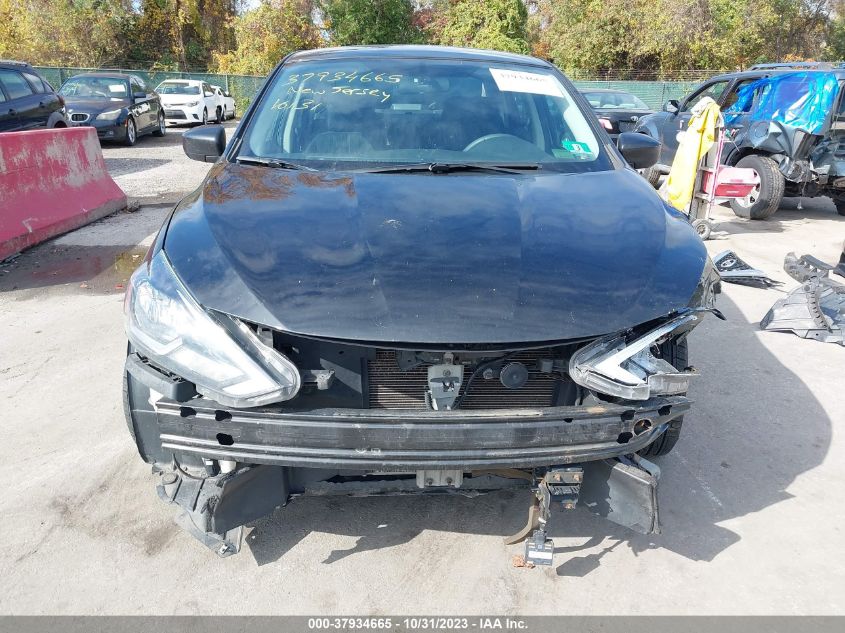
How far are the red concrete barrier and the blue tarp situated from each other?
8.46m

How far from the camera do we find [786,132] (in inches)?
324

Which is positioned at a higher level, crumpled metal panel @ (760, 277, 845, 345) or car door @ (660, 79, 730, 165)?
car door @ (660, 79, 730, 165)

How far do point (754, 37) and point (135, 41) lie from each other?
29.1 metres

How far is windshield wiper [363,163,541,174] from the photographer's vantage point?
2790mm

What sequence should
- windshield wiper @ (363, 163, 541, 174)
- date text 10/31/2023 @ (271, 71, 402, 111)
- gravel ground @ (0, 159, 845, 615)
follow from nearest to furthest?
gravel ground @ (0, 159, 845, 615) < windshield wiper @ (363, 163, 541, 174) < date text 10/31/2023 @ (271, 71, 402, 111)

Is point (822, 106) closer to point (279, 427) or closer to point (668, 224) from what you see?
point (668, 224)

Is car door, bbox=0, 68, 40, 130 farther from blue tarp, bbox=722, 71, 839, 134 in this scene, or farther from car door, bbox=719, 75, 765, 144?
blue tarp, bbox=722, 71, 839, 134

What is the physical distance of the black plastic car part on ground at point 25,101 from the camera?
9984 mm

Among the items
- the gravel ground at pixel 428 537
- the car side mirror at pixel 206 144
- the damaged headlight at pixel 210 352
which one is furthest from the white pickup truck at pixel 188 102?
the damaged headlight at pixel 210 352

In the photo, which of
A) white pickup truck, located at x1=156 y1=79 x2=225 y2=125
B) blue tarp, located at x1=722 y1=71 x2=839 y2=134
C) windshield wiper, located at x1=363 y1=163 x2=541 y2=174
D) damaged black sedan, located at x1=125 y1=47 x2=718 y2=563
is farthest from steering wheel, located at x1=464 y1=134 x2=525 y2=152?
white pickup truck, located at x1=156 y1=79 x2=225 y2=125

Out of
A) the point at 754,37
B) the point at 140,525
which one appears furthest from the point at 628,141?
the point at 754,37

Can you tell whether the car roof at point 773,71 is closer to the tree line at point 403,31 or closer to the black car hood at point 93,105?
the black car hood at point 93,105

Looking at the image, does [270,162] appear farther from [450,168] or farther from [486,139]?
[486,139]

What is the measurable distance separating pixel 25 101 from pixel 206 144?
888cm
